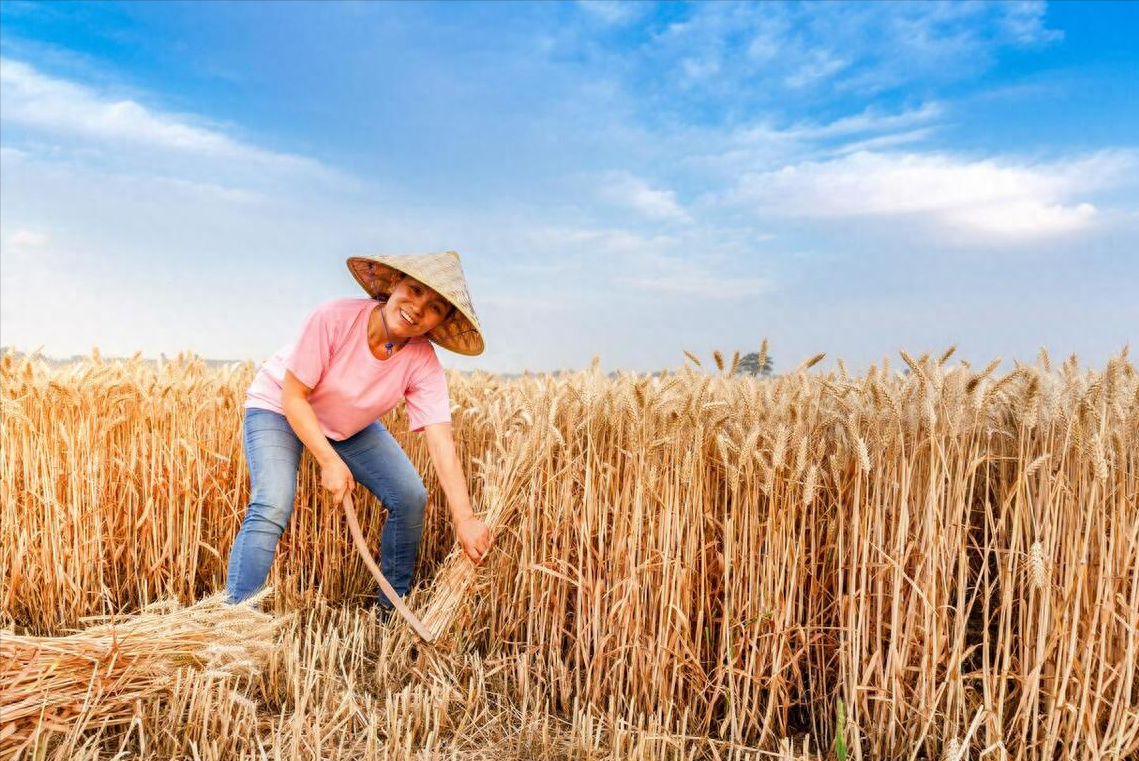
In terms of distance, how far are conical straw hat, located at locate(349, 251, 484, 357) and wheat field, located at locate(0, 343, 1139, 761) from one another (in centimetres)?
41

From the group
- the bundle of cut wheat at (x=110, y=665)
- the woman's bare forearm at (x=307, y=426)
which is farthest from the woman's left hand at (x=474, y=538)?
the bundle of cut wheat at (x=110, y=665)

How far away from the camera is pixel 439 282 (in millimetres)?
2855

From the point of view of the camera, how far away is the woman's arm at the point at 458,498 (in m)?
2.84

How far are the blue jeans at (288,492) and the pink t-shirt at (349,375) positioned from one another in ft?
0.33

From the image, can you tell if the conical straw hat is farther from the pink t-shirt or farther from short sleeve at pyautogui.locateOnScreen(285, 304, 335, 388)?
short sleeve at pyautogui.locateOnScreen(285, 304, 335, 388)

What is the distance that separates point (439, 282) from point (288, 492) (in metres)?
1.07

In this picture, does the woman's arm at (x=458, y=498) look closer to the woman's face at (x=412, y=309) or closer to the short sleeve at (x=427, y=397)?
the short sleeve at (x=427, y=397)

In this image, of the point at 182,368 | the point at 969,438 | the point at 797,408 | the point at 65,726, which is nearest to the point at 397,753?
the point at 65,726

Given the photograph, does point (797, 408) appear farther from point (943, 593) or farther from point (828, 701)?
point (828, 701)

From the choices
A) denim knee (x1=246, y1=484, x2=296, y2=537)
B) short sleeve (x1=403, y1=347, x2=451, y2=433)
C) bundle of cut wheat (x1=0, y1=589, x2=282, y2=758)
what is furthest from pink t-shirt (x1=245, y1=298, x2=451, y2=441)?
bundle of cut wheat (x1=0, y1=589, x2=282, y2=758)

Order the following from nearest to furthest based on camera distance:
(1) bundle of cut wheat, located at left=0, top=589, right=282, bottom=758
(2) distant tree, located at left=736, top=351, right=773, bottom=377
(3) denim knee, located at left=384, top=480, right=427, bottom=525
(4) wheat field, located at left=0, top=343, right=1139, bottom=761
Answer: (1) bundle of cut wheat, located at left=0, top=589, right=282, bottom=758, (4) wheat field, located at left=0, top=343, right=1139, bottom=761, (2) distant tree, located at left=736, top=351, right=773, bottom=377, (3) denim knee, located at left=384, top=480, right=427, bottom=525

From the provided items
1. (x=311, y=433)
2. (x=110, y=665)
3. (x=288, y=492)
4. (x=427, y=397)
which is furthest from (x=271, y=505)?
(x=110, y=665)

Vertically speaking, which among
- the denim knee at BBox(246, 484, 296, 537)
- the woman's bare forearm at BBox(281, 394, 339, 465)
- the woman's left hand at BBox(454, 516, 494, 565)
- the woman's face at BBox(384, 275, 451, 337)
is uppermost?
the woman's face at BBox(384, 275, 451, 337)

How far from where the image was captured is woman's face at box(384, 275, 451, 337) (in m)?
2.97
